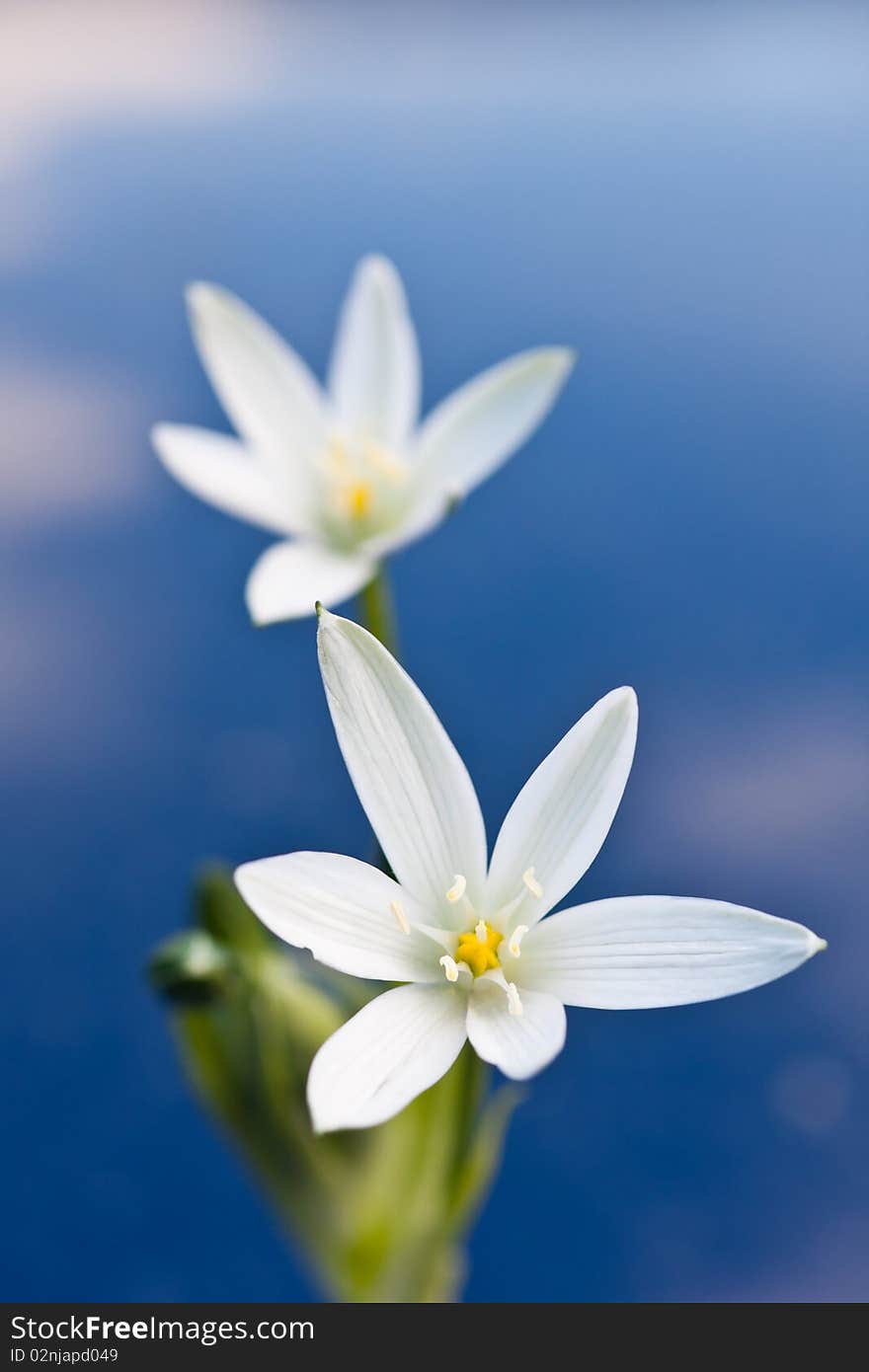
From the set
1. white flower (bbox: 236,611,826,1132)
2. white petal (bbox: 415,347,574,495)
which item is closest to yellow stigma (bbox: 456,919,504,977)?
white flower (bbox: 236,611,826,1132)

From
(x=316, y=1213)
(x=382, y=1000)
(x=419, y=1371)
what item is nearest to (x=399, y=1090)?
(x=382, y=1000)

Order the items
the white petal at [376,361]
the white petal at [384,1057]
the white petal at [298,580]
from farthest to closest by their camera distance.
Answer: the white petal at [376,361] < the white petal at [298,580] < the white petal at [384,1057]

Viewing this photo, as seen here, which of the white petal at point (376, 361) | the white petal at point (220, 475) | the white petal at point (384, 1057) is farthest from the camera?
the white petal at point (376, 361)

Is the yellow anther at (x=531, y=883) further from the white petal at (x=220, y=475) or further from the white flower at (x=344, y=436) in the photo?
the white petal at (x=220, y=475)

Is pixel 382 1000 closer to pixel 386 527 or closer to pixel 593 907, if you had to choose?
pixel 593 907

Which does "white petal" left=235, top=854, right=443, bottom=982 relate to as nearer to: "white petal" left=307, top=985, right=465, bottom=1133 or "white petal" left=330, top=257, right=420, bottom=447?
"white petal" left=307, top=985, right=465, bottom=1133

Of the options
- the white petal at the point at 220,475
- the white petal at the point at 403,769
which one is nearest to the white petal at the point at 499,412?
the white petal at the point at 220,475

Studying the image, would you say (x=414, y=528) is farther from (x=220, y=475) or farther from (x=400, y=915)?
(x=400, y=915)
